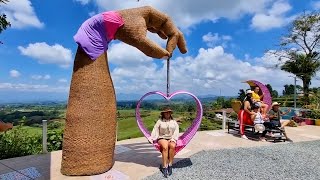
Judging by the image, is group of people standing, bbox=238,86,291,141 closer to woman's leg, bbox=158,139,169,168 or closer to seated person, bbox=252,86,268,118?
seated person, bbox=252,86,268,118

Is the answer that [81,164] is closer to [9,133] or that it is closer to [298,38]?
[9,133]

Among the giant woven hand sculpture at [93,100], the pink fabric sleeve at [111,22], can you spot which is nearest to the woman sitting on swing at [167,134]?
the giant woven hand sculpture at [93,100]

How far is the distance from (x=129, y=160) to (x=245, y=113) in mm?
4841

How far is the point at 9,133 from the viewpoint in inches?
319

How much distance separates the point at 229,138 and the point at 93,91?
5753mm

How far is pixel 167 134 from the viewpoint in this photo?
6.25 m

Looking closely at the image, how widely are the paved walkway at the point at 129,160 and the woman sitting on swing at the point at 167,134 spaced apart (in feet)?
1.52

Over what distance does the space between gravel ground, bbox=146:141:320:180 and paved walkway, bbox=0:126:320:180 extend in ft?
1.57

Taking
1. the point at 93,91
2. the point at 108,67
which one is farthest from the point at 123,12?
the point at 93,91

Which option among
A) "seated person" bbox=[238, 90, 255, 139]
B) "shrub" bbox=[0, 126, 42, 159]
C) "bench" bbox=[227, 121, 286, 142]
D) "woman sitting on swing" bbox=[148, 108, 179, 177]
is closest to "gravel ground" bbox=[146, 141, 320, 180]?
"woman sitting on swing" bbox=[148, 108, 179, 177]

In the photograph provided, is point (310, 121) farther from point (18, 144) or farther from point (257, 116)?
point (18, 144)

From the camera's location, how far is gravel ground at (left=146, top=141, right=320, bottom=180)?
5844mm

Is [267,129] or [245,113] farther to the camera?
[245,113]

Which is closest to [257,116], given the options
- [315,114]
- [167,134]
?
[167,134]
